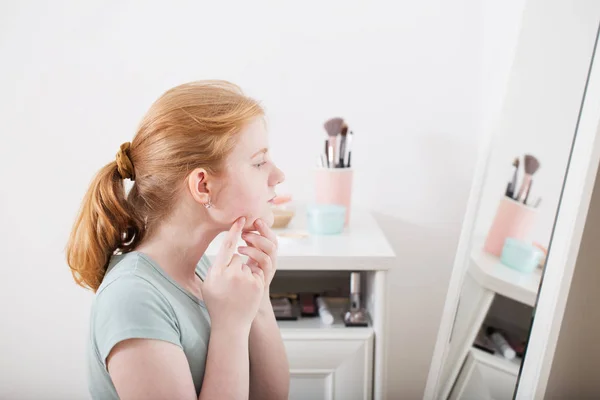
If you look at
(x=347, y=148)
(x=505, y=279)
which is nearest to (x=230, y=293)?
(x=505, y=279)

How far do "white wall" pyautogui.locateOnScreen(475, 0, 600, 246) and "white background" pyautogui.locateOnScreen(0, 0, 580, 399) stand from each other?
0.85 feet

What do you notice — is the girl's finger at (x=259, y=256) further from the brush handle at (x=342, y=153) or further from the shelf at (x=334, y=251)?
the brush handle at (x=342, y=153)

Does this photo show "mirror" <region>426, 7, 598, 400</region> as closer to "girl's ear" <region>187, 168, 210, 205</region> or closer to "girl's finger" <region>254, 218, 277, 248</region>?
"girl's finger" <region>254, 218, 277, 248</region>

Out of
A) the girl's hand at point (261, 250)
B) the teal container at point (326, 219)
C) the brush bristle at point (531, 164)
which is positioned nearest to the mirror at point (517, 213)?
the brush bristle at point (531, 164)

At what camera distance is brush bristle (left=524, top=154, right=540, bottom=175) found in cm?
99

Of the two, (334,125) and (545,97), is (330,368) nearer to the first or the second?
(334,125)

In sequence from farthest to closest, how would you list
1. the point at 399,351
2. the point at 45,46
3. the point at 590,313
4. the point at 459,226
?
the point at 399,351
the point at 459,226
the point at 45,46
the point at 590,313

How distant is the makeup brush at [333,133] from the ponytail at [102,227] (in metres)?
0.57

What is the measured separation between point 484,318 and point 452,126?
584 millimetres

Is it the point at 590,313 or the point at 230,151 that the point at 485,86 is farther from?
the point at 230,151

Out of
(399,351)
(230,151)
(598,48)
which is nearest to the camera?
(230,151)

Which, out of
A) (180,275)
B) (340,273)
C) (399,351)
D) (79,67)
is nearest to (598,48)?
(180,275)

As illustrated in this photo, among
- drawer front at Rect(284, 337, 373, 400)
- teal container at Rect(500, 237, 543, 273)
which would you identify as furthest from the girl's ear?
teal container at Rect(500, 237, 543, 273)

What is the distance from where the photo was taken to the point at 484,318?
1054 millimetres
